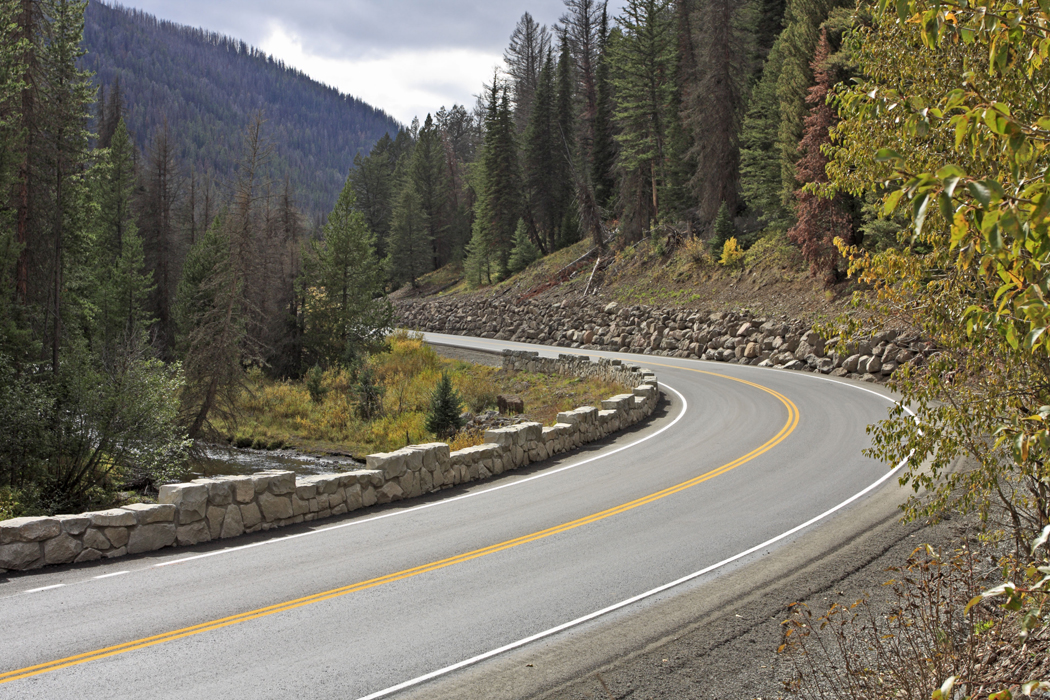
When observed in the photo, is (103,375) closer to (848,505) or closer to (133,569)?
(133,569)

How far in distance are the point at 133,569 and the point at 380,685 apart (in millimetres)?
4713

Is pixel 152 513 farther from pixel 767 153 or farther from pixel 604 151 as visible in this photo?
pixel 604 151

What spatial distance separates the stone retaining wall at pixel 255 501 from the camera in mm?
8594

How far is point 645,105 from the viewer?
48.5m

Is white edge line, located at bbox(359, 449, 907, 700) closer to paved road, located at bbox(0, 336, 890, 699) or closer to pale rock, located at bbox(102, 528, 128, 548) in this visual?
paved road, located at bbox(0, 336, 890, 699)

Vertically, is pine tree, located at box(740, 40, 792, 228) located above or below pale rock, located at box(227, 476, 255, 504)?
above

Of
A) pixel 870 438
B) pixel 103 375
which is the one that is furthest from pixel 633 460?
pixel 103 375

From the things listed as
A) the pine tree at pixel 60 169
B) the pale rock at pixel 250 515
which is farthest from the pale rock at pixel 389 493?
the pine tree at pixel 60 169

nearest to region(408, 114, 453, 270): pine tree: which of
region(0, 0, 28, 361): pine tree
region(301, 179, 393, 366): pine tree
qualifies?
region(301, 179, 393, 366): pine tree

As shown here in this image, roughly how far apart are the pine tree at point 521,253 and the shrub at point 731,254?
76.4 feet

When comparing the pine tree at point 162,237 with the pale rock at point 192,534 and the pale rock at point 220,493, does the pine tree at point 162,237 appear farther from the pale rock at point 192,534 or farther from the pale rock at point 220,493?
the pale rock at point 192,534

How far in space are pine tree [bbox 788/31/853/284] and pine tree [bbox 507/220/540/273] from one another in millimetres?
30254

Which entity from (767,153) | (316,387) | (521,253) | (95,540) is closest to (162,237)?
(316,387)

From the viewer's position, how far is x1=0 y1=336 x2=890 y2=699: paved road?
6031 mm
